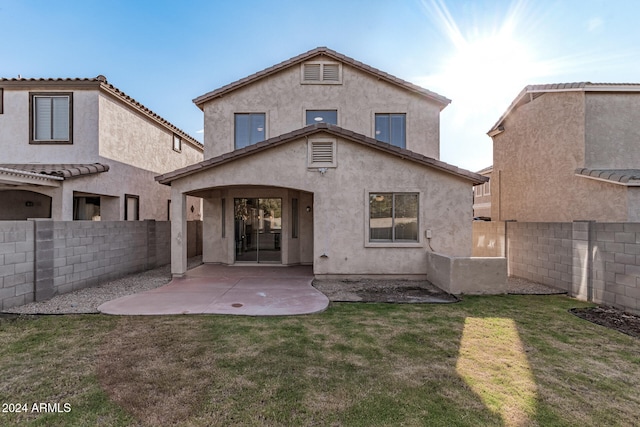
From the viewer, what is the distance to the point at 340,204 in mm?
11039

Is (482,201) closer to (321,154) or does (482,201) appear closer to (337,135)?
(337,135)

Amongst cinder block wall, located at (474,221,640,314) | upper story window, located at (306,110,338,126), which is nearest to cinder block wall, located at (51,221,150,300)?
upper story window, located at (306,110,338,126)

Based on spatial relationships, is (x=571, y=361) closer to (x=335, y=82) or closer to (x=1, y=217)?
(x=335, y=82)

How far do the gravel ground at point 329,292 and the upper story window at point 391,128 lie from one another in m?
6.99

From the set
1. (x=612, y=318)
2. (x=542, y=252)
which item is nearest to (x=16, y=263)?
(x=612, y=318)

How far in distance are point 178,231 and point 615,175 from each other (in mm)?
16623

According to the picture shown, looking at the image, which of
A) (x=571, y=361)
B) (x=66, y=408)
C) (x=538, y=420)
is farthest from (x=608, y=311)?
(x=66, y=408)

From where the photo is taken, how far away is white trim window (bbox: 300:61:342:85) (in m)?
14.1

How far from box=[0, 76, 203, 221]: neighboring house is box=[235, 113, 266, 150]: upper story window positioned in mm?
5947

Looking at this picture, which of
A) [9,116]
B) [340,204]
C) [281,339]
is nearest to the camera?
[281,339]

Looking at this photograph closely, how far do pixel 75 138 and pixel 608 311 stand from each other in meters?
20.0

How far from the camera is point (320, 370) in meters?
4.58

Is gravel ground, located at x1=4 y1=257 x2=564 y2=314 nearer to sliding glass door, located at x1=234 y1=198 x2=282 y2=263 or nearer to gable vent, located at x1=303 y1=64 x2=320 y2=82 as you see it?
sliding glass door, located at x1=234 y1=198 x2=282 y2=263

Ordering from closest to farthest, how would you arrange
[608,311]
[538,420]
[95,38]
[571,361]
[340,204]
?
[538,420] → [571,361] → [608,311] → [340,204] → [95,38]
